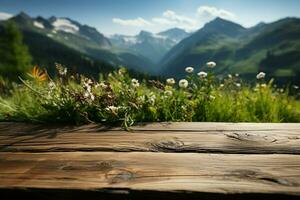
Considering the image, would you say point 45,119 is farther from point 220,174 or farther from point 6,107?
point 220,174

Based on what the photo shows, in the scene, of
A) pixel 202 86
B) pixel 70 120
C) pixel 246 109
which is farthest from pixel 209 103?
pixel 70 120

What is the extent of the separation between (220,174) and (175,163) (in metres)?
0.30

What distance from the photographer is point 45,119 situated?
3.40m

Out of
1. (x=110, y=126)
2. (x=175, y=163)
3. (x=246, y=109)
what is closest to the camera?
(x=175, y=163)

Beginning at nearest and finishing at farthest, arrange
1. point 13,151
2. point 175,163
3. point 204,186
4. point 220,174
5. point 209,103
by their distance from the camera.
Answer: point 204,186, point 220,174, point 175,163, point 13,151, point 209,103

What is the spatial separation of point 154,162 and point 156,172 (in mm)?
163

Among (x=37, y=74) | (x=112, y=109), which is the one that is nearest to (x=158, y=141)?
(x=112, y=109)

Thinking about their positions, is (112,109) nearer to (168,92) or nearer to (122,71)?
(168,92)

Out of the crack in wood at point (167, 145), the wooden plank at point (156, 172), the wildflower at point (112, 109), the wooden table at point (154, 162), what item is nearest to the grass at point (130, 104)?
the wildflower at point (112, 109)

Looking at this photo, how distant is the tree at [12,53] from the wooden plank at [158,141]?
55789 millimetres

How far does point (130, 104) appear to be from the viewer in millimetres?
3379

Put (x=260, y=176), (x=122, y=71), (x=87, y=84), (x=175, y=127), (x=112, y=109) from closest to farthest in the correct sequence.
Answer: (x=260, y=176) → (x=175, y=127) → (x=112, y=109) → (x=87, y=84) → (x=122, y=71)

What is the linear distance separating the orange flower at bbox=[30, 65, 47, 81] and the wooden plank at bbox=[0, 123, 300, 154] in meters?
0.95

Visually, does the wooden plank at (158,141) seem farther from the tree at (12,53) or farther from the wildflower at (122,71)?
the tree at (12,53)
